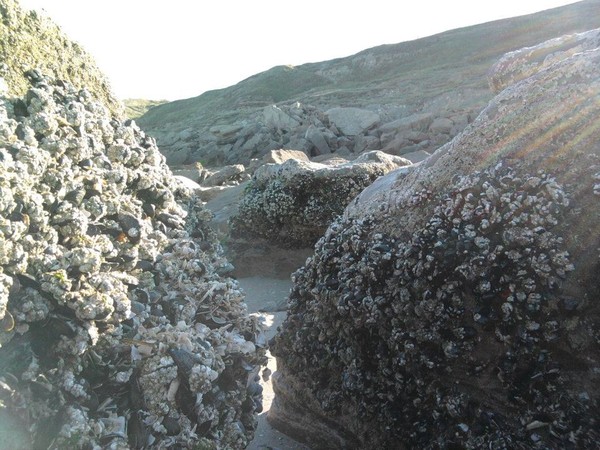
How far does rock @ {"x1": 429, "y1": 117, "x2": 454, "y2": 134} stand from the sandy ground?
39.6ft

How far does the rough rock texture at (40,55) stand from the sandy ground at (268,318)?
85.6 inches

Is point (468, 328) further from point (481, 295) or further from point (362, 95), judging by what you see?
point (362, 95)

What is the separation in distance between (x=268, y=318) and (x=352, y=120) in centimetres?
1683

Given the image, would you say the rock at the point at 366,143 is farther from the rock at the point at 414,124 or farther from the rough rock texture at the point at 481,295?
the rough rock texture at the point at 481,295

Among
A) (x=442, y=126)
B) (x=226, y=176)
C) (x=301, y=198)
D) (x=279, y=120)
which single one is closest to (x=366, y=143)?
(x=442, y=126)

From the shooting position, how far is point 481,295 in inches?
110

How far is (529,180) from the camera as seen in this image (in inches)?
112

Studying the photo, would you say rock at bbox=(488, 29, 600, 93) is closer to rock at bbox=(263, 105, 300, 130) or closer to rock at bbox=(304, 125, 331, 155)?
rock at bbox=(304, 125, 331, 155)

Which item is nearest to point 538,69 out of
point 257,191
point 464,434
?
point 464,434

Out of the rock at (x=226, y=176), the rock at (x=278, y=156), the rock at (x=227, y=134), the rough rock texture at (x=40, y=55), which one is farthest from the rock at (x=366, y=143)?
the rough rock texture at (x=40, y=55)

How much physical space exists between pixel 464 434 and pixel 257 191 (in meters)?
7.15

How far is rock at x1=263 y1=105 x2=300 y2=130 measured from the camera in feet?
84.5

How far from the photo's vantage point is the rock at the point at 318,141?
810 inches

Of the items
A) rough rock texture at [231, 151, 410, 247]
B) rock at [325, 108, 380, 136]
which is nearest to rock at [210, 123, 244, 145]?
rock at [325, 108, 380, 136]
